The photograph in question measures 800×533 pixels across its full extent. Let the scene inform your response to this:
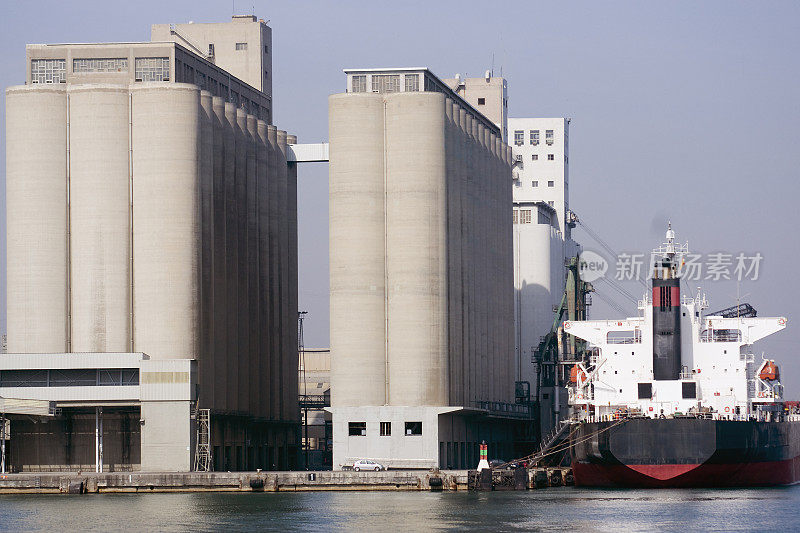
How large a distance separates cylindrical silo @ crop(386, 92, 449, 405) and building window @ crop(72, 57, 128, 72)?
71.4ft

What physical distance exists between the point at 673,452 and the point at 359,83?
44.6 metres

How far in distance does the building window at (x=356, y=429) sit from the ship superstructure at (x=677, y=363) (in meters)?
18.8

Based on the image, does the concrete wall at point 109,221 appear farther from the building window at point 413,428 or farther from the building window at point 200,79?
the building window at point 200,79

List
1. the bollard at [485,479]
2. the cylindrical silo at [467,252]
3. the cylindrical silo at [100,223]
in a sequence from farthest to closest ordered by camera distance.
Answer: the cylindrical silo at [467,252]
the cylindrical silo at [100,223]
the bollard at [485,479]

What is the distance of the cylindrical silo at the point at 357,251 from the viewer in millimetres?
109750

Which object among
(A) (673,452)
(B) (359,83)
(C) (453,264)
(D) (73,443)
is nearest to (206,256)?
(D) (73,443)

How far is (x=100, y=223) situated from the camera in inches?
4220

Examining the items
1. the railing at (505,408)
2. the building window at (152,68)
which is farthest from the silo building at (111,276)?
the railing at (505,408)

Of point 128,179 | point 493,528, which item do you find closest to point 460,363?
point 128,179

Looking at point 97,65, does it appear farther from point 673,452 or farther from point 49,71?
point 673,452

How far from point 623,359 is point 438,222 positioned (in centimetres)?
2296

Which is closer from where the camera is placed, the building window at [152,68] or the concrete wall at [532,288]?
the building window at [152,68]

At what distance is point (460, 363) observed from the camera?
11781 centimetres

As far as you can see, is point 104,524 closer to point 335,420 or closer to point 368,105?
point 335,420
